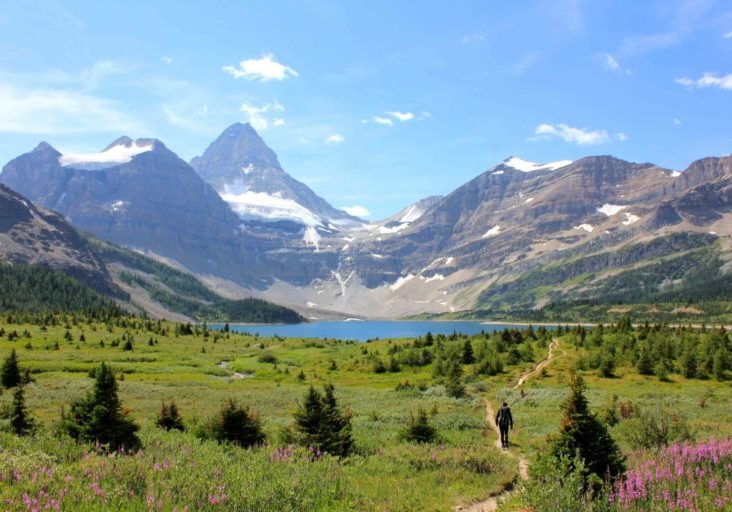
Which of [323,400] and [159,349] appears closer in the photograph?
[323,400]

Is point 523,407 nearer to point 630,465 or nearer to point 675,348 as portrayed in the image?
point 630,465

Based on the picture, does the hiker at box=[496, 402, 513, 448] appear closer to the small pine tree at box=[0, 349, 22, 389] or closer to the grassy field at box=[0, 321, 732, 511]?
the grassy field at box=[0, 321, 732, 511]

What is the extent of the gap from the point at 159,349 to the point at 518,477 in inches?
3246

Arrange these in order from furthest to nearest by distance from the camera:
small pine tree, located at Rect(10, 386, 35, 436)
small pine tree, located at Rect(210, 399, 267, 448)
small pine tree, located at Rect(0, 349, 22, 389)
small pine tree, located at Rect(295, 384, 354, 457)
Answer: small pine tree, located at Rect(0, 349, 22, 389) → small pine tree, located at Rect(210, 399, 267, 448) → small pine tree, located at Rect(10, 386, 35, 436) → small pine tree, located at Rect(295, 384, 354, 457)

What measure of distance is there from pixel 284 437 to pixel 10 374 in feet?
110

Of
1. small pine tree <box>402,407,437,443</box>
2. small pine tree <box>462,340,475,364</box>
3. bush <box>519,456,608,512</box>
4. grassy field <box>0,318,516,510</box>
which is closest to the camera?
bush <box>519,456,608,512</box>

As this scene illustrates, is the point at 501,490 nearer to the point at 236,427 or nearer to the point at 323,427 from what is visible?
the point at 323,427

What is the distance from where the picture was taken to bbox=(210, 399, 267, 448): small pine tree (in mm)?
20891

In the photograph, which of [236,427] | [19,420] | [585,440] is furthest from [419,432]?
[19,420]

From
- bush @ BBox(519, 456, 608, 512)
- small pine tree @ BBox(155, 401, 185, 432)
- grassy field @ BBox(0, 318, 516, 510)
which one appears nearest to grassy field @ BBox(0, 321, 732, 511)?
grassy field @ BBox(0, 318, 516, 510)

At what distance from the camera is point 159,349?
8875 cm

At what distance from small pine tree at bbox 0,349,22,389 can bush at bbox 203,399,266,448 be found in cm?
2992

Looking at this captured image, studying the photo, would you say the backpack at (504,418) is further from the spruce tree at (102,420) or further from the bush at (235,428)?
the spruce tree at (102,420)

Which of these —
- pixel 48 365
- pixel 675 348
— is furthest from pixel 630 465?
pixel 48 365
